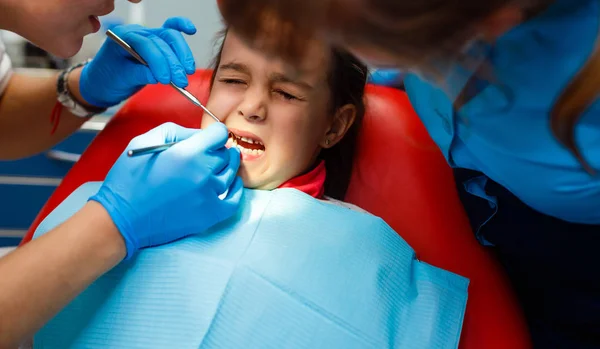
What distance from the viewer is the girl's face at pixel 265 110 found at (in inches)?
42.3

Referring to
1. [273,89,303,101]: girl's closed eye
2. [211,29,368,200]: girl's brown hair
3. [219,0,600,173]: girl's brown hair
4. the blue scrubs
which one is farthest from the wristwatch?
[219,0,600,173]: girl's brown hair

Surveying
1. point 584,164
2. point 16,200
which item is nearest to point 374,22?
point 584,164

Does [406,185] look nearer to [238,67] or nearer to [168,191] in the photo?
[238,67]

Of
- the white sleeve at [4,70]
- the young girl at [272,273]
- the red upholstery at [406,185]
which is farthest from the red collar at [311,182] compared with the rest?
the white sleeve at [4,70]

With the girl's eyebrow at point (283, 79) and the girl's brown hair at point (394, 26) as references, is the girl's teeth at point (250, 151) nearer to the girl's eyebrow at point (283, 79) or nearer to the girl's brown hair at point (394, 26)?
the girl's eyebrow at point (283, 79)

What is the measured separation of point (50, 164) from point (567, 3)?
1.85 meters

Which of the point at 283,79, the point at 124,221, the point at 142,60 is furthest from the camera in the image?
the point at 142,60

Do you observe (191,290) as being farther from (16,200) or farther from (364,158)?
(16,200)

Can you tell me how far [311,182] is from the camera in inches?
47.4

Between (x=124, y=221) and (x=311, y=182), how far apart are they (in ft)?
1.55

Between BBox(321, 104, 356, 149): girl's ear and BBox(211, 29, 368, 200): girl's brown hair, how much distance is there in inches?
0.6

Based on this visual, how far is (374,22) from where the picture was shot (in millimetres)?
451

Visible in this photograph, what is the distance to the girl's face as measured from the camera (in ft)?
3.53

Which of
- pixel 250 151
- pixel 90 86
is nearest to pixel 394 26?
pixel 250 151
